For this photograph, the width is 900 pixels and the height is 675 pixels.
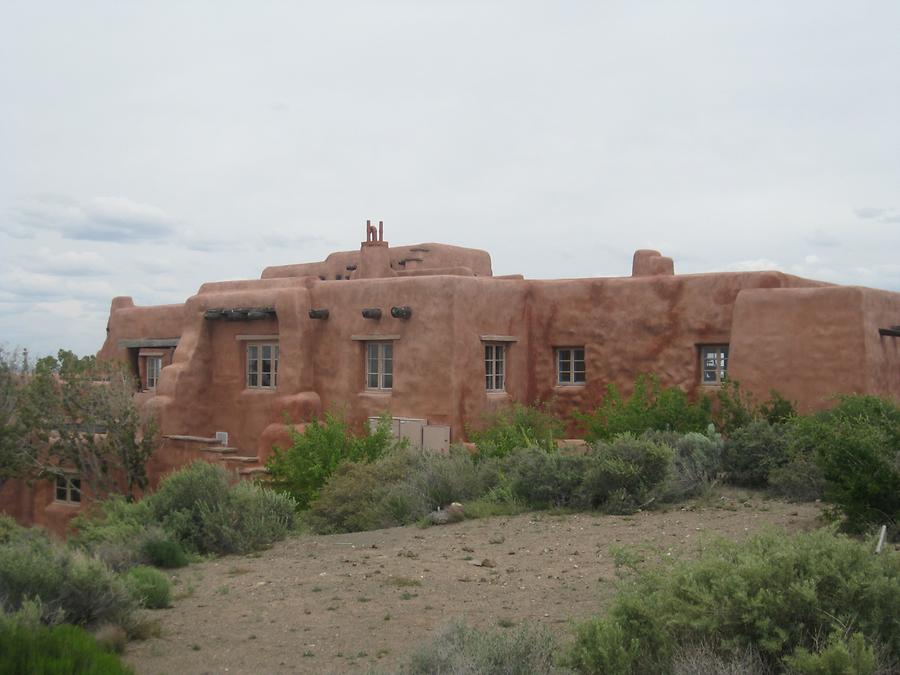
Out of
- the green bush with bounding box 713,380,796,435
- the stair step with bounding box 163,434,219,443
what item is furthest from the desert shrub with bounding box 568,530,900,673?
the stair step with bounding box 163,434,219,443

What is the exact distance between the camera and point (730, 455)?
531 inches

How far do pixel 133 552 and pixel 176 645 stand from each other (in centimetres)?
293

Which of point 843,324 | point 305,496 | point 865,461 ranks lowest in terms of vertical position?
point 305,496

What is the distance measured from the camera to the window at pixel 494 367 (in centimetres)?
1962

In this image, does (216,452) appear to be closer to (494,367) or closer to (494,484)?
(494,367)

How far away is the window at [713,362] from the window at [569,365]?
2528mm

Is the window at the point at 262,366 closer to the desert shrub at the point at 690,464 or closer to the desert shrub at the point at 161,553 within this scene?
the desert shrub at the point at 690,464

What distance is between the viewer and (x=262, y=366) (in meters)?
21.5

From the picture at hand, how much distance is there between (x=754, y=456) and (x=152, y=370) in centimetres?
1591

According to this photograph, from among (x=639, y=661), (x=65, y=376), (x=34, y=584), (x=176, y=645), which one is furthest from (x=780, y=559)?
(x=65, y=376)

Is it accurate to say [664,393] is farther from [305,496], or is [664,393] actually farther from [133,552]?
[133,552]

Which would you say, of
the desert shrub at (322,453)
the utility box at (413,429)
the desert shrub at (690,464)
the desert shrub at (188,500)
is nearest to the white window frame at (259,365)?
the utility box at (413,429)

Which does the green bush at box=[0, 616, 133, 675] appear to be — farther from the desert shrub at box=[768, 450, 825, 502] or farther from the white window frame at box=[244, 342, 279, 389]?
the white window frame at box=[244, 342, 279, 389]

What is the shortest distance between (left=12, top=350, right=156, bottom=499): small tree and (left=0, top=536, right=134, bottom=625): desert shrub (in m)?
13.4
